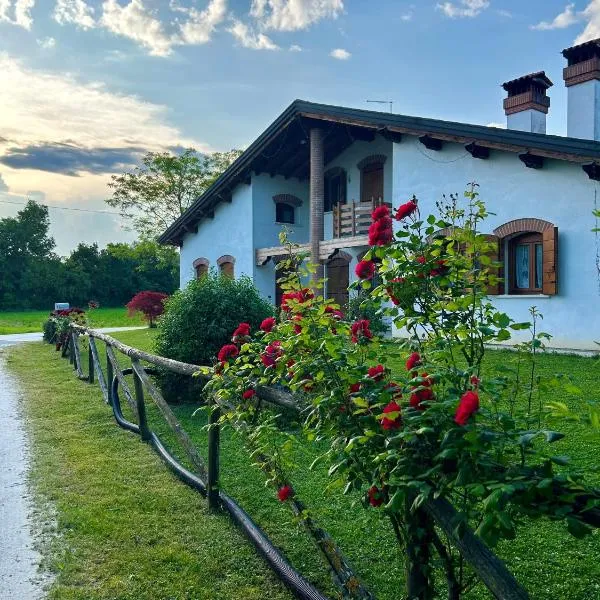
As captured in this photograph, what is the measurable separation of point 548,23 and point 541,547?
534 inches

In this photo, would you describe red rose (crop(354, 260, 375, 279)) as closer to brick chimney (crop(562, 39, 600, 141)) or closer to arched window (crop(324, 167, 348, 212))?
brick chimney (crop(562, 39, 600, 141))

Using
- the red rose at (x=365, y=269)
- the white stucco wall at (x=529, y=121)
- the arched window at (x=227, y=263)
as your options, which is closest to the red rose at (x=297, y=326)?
the red rose at (x=365, y=269)

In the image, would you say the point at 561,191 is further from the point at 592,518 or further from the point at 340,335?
the point at 592,518

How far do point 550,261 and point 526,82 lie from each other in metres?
6.41

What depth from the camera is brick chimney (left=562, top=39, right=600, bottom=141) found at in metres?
13.8

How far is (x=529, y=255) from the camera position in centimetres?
1168

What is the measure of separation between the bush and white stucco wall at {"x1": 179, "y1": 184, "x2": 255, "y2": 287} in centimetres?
1045

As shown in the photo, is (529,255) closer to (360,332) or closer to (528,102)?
(528,102)

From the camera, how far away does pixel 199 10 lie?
1030cm

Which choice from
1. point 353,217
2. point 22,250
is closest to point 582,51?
point 353,217

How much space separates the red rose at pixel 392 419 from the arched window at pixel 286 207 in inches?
700

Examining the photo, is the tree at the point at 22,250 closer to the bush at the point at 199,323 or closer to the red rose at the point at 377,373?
the bush at the point at 199,323

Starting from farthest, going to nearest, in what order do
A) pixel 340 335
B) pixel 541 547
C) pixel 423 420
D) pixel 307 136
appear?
pixel 307 136 → pixel 541 547 → pixel 340 335 → pixel 423 420

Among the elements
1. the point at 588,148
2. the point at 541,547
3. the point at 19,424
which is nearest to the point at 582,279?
the point at 588,148
